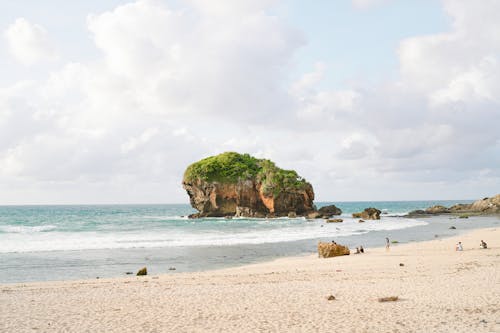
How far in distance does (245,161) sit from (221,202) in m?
10.9

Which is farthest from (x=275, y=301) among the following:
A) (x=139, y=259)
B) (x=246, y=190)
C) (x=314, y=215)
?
(x=246, y=190)

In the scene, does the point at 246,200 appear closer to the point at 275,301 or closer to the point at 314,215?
the point at 314,215

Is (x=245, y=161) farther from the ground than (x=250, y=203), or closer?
farther from the ground

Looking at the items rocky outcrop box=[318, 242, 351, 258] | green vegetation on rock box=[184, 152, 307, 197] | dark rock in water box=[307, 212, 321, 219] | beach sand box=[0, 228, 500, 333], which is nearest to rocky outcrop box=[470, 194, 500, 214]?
dark rock in water box=[307, 212, 321, 219]

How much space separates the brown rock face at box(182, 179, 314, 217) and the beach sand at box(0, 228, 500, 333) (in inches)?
2188

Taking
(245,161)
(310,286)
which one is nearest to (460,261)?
(310,286)

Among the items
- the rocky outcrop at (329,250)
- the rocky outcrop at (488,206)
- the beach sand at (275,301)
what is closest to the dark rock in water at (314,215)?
the rocky outcrop at (488,206)

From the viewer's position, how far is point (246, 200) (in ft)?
265

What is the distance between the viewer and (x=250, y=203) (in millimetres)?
80812

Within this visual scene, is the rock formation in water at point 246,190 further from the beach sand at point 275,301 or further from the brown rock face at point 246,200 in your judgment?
the beach sand at point 275,301

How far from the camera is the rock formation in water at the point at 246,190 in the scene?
7875 centimetres

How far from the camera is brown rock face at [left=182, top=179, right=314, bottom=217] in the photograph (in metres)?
79.1

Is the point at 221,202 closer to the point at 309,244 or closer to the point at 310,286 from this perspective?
the point at 309,244

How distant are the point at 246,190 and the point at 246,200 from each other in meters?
2.11
